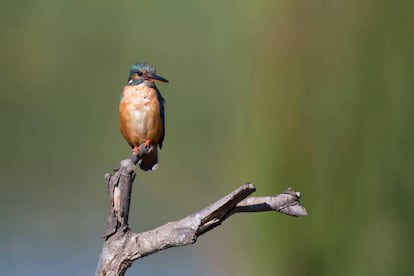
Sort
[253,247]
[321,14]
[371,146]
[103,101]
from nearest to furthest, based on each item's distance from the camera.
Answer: [371,146] < [253,247] < [321,14] < [103,101]

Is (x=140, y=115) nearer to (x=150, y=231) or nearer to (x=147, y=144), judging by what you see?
(x=147, y=144)

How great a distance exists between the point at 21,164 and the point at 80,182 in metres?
0.24

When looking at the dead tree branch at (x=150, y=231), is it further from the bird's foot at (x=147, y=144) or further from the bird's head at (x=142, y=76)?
the bird's head at (x=142, y=76)

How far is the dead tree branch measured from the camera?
148 centimetres

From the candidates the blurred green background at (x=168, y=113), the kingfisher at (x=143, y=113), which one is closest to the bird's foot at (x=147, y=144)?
the kingfisher at (x=143, y=113)

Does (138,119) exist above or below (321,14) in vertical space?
below

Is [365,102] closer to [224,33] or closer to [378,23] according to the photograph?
[378,23]

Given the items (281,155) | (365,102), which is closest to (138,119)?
(281,155)

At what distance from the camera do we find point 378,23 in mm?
1788

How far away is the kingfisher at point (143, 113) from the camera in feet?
6.69

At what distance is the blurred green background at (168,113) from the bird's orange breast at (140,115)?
0.33 m

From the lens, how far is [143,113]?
2.04 meters

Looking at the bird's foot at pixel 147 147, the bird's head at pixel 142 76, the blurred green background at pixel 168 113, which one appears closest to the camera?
the bird's foot at pixel 147 147

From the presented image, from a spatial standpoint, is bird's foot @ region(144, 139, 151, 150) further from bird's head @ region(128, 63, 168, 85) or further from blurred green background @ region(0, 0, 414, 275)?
blurred green background @ region(0, 0, 414, 275)
